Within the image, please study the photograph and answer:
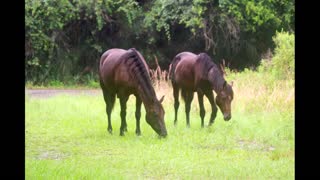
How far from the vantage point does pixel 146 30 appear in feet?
56.0

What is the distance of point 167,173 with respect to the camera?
15.4 feet

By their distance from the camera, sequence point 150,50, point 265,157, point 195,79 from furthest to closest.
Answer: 1. point 150,50
2. point 195,79
3. point 265,157

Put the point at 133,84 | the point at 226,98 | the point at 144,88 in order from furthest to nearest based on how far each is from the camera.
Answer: the point at 226,98 < the point at 133,84 < the point at 144,88

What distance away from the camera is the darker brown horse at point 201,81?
750cm

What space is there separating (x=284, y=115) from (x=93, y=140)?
3.14 m

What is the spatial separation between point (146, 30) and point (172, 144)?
1117 cm

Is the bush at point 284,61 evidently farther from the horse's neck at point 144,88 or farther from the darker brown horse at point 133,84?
the horse's neck at point 144,88

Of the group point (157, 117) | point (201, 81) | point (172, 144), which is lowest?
point (172, 144)

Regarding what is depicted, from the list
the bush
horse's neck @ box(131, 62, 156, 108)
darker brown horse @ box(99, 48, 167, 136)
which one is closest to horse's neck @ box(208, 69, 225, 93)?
darker brown horse @ box(99, 48, 167, 136)

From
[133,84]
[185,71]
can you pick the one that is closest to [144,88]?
[133,84]

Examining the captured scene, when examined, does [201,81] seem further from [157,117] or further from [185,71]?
[157,117]

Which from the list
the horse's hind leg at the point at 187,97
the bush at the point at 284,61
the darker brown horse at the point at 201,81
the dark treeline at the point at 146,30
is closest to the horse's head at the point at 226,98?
the darker brown horse at the point at 201,81

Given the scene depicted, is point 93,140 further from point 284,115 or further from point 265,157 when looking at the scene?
point 284,115
